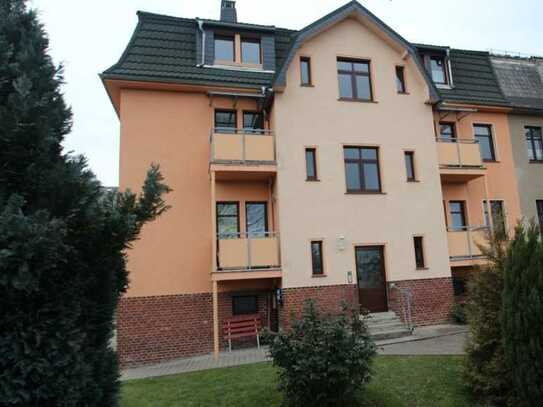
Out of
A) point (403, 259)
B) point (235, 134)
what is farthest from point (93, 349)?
point (403, 259)

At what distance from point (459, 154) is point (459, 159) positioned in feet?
0.64

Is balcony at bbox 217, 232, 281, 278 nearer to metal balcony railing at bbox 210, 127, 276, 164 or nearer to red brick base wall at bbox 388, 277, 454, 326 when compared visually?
metal balcony railing at bbox 210, 127, 276, 164

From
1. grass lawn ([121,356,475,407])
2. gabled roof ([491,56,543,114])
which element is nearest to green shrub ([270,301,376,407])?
grass lawn ([121,356,475,407])

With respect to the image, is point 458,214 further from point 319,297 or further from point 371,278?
point 319,297

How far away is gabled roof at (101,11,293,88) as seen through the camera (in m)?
12.0

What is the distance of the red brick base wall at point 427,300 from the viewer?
12.3 metres

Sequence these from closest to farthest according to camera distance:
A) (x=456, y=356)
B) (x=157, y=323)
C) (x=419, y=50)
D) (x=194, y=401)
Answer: (x=194, y=401), (x=456, y=356), (x=157, y=323), (x=419, y=50)

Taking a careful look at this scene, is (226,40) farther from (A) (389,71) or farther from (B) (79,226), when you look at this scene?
(B) (79,226)

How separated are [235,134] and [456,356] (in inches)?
330

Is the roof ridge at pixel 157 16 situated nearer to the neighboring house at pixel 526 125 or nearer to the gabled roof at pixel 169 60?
the gabled roof at pixel 169 60

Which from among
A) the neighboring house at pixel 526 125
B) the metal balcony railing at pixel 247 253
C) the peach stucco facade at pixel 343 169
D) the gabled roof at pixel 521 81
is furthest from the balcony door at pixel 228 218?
the gabled roof at pixel 521 81

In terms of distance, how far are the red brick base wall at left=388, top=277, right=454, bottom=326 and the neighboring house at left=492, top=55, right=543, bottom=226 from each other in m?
5.34

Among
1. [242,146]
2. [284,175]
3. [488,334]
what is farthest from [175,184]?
[488,334]

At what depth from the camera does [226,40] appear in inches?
543
